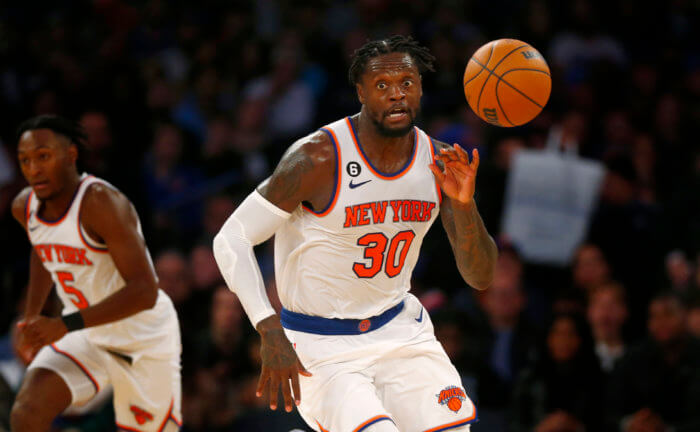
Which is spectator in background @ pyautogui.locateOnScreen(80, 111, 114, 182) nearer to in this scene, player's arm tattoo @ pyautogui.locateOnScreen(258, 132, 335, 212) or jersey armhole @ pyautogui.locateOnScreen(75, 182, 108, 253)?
jersey armhole @ pyautogui.locateOnScreen(75, 182, 108, 253)

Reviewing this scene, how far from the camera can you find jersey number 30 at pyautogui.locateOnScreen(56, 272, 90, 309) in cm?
558

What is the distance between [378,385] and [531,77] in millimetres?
1759

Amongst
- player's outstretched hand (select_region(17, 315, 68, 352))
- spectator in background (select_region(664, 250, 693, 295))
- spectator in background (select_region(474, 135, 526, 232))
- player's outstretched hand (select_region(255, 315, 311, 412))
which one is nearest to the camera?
player's outstretched hand (select_region(255, 315, 311, 412))

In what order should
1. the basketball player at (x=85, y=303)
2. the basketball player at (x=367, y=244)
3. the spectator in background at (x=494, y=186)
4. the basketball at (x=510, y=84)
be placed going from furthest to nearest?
the spectator in background at (x=494, y=186)
the basketball player at (x=85, y=303)
the basketball at (x=510, y=84)
the basketball player at (x=367, y=244)

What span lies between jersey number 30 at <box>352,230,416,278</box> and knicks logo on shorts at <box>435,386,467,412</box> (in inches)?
25.1

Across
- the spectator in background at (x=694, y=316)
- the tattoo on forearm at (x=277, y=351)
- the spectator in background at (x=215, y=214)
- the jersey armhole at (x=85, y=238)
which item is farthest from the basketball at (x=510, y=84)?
the spectator in background at (x=215, y=214)

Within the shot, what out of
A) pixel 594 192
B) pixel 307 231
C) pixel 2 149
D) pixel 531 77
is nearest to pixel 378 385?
pixel 307 231

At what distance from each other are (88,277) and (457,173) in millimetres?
2316

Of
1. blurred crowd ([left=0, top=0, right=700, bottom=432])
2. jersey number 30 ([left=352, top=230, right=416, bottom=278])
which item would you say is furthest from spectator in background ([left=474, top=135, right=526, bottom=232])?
jersey number 30 ([left=352, top=230, right=416, bottom=278])

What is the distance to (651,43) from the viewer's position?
11.0 metres

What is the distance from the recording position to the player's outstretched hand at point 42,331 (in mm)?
5121

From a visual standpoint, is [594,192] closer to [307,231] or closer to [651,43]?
[651,43]

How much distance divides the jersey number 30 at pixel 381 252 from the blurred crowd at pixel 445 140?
8.47 ft

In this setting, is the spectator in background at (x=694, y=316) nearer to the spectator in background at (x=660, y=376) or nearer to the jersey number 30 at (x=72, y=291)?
the spectator in background at (x=660, y=376)
